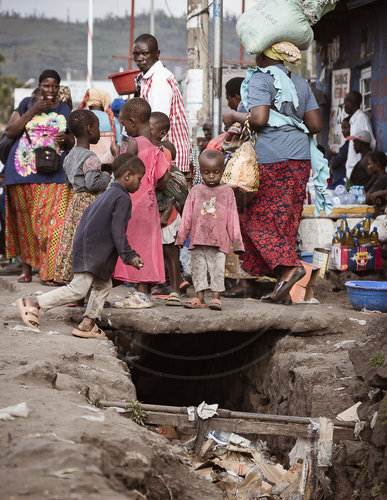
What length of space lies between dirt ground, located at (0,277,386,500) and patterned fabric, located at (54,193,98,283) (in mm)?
346

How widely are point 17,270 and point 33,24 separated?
118834 mm

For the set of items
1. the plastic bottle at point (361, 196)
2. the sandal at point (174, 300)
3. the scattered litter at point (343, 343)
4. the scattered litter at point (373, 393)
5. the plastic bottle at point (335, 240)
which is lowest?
the scattered litter at point (343, 343)

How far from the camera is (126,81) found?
774 centimetres

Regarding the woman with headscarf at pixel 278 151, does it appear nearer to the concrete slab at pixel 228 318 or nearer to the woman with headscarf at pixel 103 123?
the concrete slab at pixel 228 318

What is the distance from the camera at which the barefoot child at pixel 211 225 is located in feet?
21.0

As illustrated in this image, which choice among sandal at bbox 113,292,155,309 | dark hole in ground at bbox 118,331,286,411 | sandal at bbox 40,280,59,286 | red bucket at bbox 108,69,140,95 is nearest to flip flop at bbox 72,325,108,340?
sandal at bbox 113,292,155,309

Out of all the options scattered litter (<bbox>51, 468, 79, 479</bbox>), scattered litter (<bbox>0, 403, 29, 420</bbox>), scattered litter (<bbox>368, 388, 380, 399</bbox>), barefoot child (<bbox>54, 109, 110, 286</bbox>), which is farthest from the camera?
barefoot child (<bbox>54, 109, 110, 286</bbox>)

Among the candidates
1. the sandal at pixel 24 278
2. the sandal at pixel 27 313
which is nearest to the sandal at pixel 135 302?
the sandal at pixel 27 313

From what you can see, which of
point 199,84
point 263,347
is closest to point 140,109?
point 263,347

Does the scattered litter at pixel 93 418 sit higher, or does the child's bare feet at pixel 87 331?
the scattered litter at pixel 93 418

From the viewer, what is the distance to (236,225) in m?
6.42

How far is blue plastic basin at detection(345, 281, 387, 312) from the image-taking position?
6977 mm

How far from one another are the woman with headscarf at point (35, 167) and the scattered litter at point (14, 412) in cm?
414

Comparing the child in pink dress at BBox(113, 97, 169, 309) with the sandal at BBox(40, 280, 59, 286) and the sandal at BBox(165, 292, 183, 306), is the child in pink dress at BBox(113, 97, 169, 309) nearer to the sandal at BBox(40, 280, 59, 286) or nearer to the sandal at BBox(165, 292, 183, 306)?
the sandal at BBox(165, 292, 183, 306)
